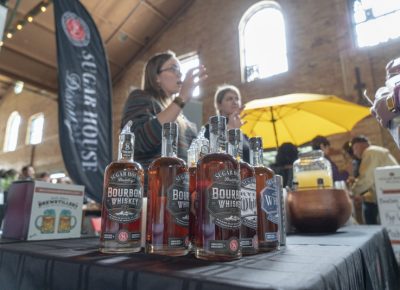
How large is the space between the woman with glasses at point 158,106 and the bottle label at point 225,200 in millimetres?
435

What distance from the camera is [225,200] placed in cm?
47

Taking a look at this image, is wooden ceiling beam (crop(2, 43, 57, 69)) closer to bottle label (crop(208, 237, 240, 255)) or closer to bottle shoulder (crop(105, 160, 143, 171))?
bottle shoulder (crop(105, 160, 143, 171))

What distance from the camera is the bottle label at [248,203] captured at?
518 millimetres

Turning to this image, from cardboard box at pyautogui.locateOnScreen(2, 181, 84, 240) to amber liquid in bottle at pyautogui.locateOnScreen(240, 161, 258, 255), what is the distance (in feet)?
1.93

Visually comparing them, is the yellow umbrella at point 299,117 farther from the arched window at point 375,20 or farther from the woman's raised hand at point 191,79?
the arched window at point 375,20

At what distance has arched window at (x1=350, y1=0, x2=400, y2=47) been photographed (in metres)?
4.08

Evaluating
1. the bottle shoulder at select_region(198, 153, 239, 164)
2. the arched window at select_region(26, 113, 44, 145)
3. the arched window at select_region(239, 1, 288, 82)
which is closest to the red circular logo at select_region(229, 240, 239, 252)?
the bottle shoulder at select_region(198, 153, 239, 164)

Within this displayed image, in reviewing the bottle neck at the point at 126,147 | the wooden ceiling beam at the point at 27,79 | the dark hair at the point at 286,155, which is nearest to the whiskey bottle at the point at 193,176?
the bottle neck at the point at 126,147

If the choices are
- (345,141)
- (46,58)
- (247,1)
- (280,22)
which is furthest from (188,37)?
(345,141)

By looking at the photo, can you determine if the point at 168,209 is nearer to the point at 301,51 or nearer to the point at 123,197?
the point at 123,197

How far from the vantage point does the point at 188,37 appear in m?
6.03

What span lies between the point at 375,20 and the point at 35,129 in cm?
876

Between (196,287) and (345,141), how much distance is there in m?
4.23

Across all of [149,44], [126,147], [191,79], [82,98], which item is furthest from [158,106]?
[149,44]
